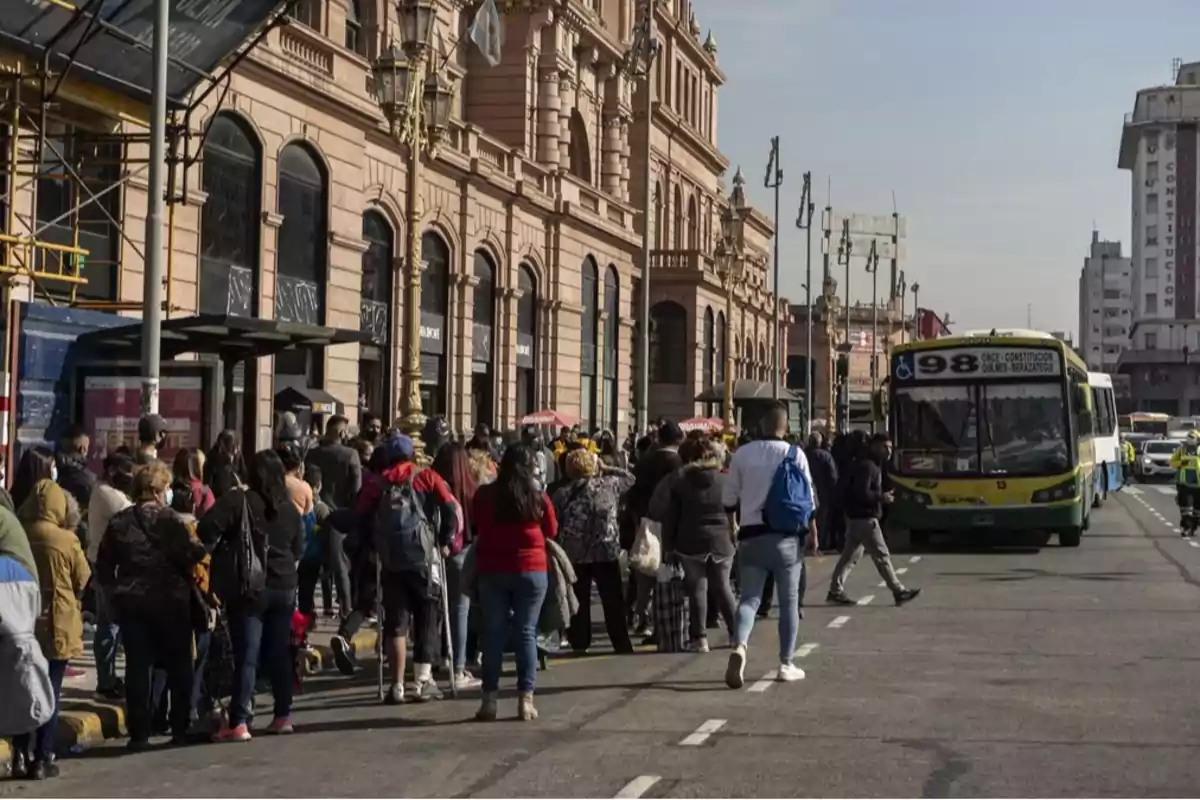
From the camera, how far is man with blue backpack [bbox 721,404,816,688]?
12578 millimetres

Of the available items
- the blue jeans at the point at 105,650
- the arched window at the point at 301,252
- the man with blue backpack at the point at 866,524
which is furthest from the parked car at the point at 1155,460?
the blue jeans at the point at 105,650

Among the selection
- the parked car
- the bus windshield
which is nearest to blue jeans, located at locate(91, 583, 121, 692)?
the bus windshield

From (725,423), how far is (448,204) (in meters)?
10.4

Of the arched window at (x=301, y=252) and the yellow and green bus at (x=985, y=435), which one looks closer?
the yellow and green bus at (x=985, y=435)

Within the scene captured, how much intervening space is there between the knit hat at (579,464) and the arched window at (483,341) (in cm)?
2445

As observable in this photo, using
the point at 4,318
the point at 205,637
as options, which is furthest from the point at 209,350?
the point at 205,637

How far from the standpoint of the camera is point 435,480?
11953mm

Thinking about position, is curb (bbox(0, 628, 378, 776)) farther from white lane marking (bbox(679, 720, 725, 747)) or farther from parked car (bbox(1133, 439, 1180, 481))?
parked car (bbox(1133, 439, 1180, 481))

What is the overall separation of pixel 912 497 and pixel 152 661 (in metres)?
17.9

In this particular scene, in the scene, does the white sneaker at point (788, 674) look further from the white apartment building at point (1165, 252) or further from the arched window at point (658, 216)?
the white apartment building at point (1165, 252)

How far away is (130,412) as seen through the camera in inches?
659

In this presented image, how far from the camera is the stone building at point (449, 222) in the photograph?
982 inches

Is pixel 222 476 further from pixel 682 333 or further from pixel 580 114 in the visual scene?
pixel 682 333

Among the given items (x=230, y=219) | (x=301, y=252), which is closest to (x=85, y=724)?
(x=230, y=219)
